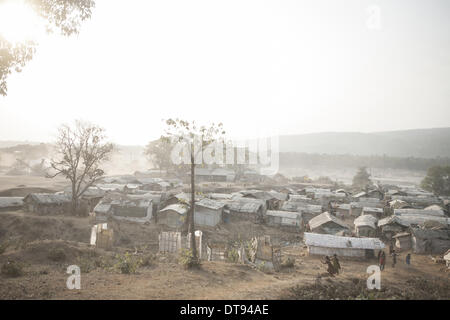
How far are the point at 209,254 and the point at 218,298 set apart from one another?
8981mm

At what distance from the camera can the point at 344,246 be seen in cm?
2369

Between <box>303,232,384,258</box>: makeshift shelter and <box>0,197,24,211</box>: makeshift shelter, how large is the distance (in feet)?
110

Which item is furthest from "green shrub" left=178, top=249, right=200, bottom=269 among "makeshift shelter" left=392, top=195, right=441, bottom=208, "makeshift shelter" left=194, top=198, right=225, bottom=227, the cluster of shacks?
"makeshift shelter" left=392, top=195, right=441, bottom=208

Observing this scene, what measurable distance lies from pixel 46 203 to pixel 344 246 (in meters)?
32.6

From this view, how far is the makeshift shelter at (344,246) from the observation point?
2356cm

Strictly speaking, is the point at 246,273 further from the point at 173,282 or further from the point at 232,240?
the point at 232,240

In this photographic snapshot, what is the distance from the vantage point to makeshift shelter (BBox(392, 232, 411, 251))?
27734 mm

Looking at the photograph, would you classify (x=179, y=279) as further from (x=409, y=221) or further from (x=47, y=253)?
(x=409, y=221)

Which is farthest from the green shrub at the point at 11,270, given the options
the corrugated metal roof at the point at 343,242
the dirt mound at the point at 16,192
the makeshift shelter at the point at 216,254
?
the dirt mound at the point at 16,192

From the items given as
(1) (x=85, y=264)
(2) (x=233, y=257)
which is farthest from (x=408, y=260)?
(1) (x=85, y=264)

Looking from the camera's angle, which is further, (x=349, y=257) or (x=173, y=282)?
(x=349, y=257)

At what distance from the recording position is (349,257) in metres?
23.8

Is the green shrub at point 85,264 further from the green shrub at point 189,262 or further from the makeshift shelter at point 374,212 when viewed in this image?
the makeshift shelter at point 374,212
